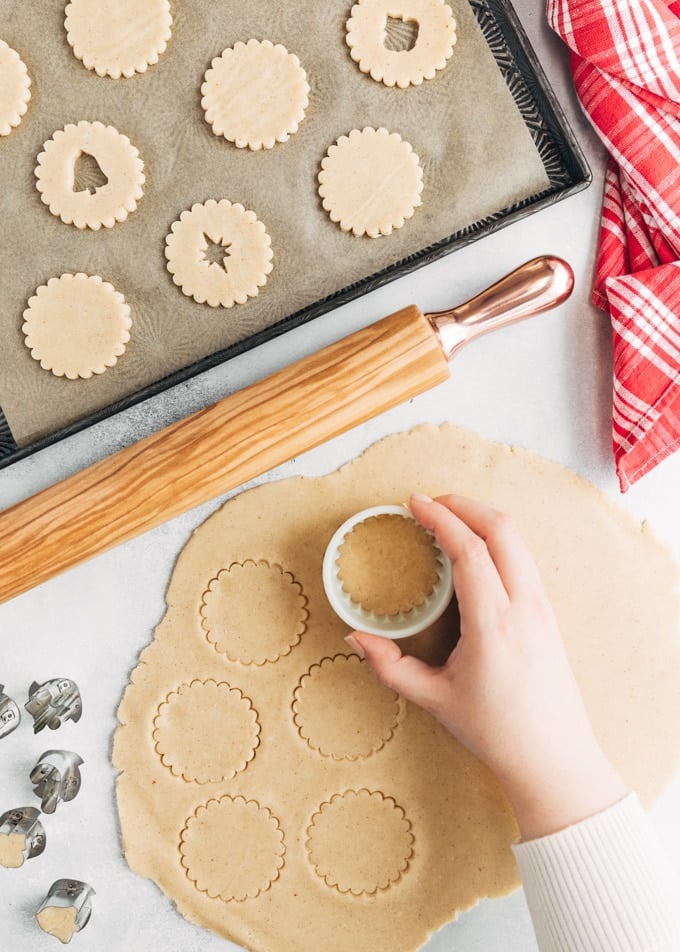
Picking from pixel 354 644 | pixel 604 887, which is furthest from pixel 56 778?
pixel 604 887

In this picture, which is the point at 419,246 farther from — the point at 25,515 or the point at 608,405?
the point at 25,515

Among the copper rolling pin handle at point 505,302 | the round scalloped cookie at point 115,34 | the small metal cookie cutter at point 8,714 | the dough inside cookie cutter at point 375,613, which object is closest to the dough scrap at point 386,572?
the dough inside cookie cutter at point 375,613

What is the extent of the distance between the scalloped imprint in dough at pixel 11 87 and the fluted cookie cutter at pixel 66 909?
1.02m

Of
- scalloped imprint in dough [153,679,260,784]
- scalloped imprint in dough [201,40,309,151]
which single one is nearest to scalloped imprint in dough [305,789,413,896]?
scalloped imprint in dough [153,679,260,784]

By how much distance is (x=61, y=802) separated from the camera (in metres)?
1.10

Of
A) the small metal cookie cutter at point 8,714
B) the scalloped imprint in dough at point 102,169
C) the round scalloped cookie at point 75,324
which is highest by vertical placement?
the scalloped imprint in dough at point 102,169

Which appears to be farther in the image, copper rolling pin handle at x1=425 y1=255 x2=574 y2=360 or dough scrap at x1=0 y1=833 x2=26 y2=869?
dough scrap at x1=0 y1=833 x2=26 y2=869

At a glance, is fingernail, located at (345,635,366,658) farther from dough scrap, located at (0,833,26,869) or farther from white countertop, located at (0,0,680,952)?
dough scrap, located at (0,833,26,869)

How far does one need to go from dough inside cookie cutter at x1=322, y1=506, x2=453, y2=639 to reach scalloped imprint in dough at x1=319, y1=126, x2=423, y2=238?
0.39 metres

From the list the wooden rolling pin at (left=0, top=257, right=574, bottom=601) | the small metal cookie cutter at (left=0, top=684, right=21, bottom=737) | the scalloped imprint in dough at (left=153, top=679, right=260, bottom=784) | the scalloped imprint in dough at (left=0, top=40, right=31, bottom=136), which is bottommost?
the scalloped imprint in dough at (left=153, top=679, right=260, bottom=784)

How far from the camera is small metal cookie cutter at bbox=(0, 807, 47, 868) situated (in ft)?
3.53

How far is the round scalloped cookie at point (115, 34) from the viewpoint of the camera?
1.03 metres

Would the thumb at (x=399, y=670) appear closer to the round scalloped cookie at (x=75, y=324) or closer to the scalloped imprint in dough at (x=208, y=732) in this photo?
the scalloped imprint in dough at (x=208, y=732)

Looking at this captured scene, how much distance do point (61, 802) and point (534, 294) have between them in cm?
93
